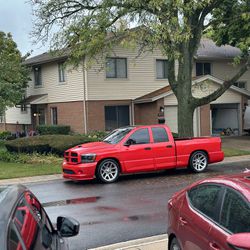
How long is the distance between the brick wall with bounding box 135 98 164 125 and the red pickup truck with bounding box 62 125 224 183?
11.6m

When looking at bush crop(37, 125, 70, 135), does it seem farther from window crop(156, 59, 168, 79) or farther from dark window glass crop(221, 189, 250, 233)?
dark window glass crop(221, 189, 250, 233)

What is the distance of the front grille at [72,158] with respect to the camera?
45.1ft

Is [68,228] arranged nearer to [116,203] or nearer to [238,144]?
[116,203]

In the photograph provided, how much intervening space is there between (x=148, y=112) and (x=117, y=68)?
10.9 ft

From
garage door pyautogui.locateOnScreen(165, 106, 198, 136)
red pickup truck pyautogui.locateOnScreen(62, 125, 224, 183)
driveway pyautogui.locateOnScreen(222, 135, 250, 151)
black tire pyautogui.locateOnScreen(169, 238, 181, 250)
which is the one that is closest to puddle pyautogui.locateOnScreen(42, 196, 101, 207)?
red pickup truck pyautogui.locateOnScreen(62, 125, 224, 183)

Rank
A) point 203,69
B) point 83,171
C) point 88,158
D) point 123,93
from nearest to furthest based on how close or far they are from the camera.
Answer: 1. point 83,171
2. point 88,158
3. point 123,93
4. point 203,69

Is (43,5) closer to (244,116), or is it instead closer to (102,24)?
(102,24)

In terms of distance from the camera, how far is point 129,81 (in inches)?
1104

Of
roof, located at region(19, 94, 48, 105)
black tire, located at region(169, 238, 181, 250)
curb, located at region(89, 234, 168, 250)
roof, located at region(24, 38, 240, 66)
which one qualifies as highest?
roof, located at region(24, 38, 240, 66)

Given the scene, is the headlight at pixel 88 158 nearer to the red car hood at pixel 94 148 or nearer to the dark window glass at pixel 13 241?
the red car hood at pixel 94 148

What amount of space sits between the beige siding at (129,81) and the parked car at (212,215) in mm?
21422

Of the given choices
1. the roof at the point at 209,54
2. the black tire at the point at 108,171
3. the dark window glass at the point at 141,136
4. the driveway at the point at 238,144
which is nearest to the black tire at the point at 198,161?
the dark window glass at the point at 141,136

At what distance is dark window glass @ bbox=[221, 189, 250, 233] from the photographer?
12.9ft

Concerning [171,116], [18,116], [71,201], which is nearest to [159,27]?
[71,201]
